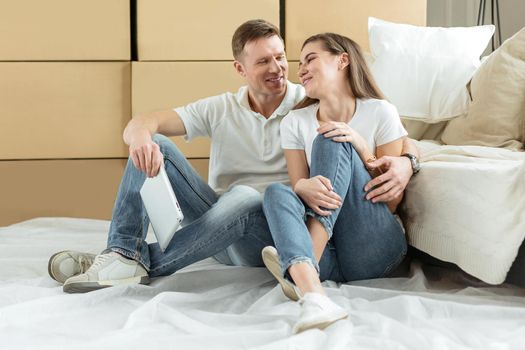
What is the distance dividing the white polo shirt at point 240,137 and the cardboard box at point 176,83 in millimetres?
799

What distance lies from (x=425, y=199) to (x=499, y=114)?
66cm

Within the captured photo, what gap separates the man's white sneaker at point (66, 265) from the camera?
2.00 m

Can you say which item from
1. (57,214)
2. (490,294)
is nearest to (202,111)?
(490,294)

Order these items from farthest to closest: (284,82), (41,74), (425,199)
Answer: (41,74), (284,82), (425,199)

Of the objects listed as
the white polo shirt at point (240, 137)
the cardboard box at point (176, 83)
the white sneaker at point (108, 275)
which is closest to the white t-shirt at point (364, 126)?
the white polo shirt at point (240, 137)

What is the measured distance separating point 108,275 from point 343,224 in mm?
599

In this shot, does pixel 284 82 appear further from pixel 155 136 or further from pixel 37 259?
pixel 37 259

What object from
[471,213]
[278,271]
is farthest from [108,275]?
[471,213]

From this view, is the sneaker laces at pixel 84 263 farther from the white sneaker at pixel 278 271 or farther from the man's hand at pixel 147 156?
the white sneaker at pixel 278 271

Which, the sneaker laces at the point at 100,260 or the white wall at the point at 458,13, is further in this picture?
the white wall at the point at 458,13

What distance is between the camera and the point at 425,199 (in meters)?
1.90

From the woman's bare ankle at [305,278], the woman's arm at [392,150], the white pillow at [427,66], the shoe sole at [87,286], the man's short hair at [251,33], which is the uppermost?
the man's short hair at [251,33]

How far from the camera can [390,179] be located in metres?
1.85

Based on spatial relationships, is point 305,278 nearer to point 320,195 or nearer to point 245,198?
point 320,195
